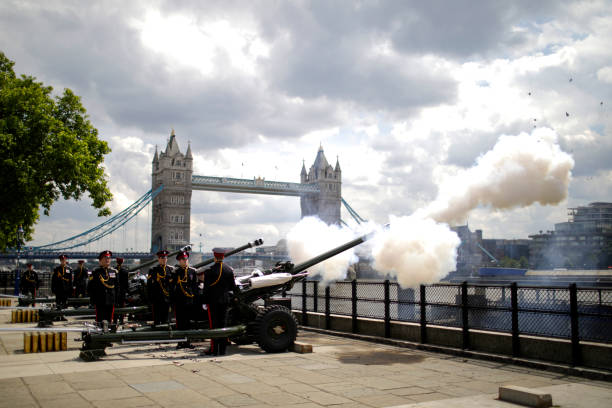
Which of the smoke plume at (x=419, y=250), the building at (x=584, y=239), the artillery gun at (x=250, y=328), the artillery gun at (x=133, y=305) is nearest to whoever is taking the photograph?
the artillery gun at (x=250, y=328)

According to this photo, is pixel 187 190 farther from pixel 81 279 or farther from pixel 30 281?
pixel 81 279

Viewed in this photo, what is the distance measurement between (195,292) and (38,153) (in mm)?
17552

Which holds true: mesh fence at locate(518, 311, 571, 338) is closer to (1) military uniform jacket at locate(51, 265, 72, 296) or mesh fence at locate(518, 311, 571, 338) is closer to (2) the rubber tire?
(2) the rubber tire

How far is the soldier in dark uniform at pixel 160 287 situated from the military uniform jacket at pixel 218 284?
198 cm

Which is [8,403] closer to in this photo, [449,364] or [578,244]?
[449,364]

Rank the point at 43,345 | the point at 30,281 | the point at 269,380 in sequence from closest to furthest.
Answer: the point at 269,380 → the point at 43,345 → the point at 30,281

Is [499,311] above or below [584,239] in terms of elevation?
below

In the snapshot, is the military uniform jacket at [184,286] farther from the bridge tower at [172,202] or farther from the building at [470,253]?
the bridge tower at [172,202]

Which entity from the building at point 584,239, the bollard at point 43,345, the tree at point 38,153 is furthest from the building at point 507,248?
the bollard at point 43,345

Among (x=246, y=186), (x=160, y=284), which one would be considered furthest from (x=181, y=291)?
(x=246, y=186)

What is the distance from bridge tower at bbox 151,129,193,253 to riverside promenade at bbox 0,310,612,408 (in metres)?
129

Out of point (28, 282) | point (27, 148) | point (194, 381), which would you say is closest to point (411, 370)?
point (194, 381)

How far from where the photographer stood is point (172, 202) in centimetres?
14100

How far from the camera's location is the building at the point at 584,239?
4572 centimetres
